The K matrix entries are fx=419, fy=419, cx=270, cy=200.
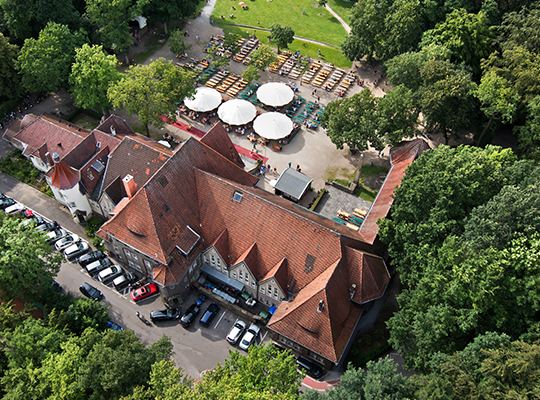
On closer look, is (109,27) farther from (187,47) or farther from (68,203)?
(68,203)

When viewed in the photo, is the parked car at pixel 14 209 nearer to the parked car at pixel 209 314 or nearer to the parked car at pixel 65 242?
the parked car at pixel 65 242

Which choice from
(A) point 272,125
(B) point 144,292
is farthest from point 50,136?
(A) point 272,125

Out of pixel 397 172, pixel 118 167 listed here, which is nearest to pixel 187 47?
pixel 118 167

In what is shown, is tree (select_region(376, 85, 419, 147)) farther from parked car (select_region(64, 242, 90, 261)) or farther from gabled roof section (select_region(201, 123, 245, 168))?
parked car (select_region(64, 242, 90, 261))

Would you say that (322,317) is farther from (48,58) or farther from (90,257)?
(48,58)

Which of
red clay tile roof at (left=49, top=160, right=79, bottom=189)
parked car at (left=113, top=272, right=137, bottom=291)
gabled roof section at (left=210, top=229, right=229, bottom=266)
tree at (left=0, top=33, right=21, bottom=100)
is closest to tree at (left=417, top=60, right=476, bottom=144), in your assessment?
gabled roof section at (left=210, top=229, right=229, bottom=266)
